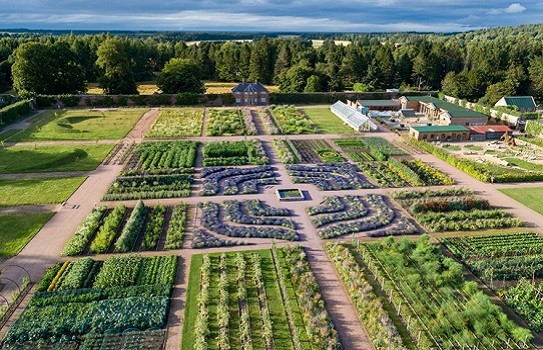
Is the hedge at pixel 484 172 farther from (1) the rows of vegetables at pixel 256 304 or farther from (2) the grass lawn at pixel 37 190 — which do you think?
(2) the grass lawn at pixel 37 190

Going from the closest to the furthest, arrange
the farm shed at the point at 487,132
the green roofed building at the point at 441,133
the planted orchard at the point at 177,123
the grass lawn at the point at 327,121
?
the green roofed building at the point at 441,133 < the planted orchard at the point at 177,123 < the farm shed at the point at 487,132 < the grass lawn at the point at 327,121

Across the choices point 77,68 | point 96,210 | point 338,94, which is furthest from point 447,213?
point 77,68

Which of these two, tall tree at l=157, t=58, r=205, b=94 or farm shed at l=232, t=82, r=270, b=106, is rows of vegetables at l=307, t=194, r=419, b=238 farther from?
tall tree at l=157, t=58, r=205, b=94

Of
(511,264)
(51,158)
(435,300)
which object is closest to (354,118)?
(511,264)

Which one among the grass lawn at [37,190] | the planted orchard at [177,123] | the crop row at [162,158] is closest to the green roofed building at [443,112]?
the planted orchard at [177,123]

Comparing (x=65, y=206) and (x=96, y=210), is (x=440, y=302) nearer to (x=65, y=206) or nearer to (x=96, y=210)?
(x=96, y=210)

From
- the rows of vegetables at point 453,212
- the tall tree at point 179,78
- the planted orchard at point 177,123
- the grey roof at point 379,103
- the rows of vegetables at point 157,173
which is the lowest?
the rows of vegetables at point 453,212
